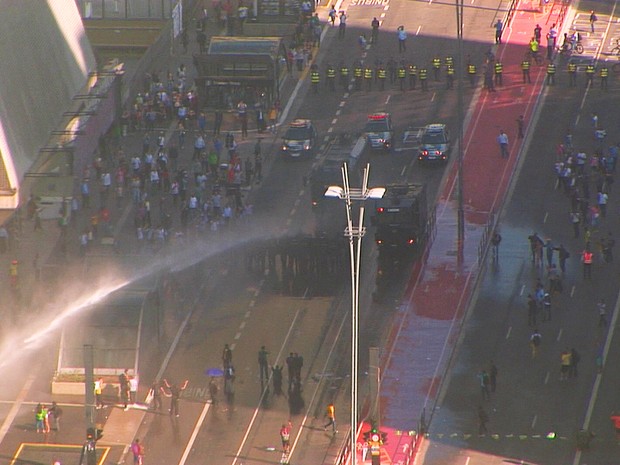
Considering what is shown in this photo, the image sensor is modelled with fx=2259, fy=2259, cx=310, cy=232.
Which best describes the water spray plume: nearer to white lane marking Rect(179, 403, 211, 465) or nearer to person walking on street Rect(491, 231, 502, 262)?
white lane marking Rect(179, 403, 211, 465)

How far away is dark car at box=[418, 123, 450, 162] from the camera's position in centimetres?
12131

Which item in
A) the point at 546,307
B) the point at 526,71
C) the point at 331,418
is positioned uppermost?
the point at 526,71

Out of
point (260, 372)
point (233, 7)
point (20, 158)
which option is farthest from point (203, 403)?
point (233, 7)

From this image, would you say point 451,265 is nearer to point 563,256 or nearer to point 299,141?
point 563,256

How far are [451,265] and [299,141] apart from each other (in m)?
16.6

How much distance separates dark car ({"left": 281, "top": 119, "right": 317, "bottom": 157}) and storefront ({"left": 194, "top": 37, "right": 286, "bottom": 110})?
5.90 metres

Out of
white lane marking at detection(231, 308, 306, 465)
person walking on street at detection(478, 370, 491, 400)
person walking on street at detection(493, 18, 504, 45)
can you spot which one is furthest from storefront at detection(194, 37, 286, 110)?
person walking on street at detection(478, 370, 491, 400)

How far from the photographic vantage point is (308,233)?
113m

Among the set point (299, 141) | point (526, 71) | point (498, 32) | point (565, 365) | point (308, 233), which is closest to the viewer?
point (565, 365)

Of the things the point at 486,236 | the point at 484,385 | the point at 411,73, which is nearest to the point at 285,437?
the point at 484,385

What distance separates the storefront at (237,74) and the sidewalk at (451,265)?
11635 millimetres

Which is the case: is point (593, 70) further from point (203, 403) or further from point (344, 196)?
point (344, 196)

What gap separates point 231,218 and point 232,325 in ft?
38.0

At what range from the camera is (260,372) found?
98500 millimetres
